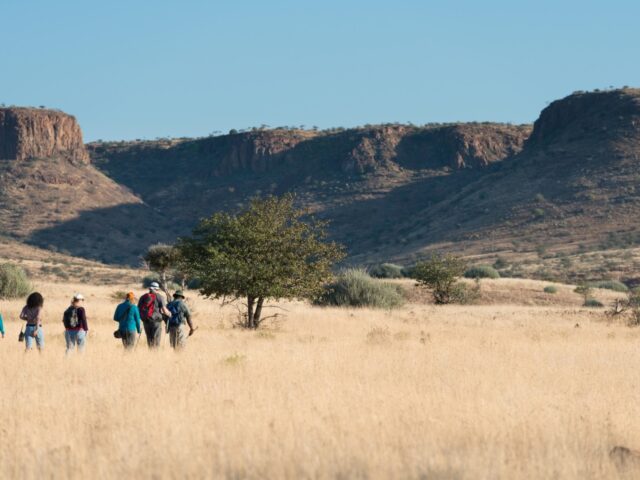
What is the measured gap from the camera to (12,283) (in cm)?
3722

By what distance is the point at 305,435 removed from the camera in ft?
27.7

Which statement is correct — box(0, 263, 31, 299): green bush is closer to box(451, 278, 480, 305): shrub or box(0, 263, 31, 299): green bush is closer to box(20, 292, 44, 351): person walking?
box(451, 278, 480, 305): shrub

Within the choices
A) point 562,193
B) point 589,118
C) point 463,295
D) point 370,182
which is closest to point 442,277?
point 463,295

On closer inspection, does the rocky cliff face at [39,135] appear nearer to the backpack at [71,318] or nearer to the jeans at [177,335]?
the jeans at [177,335]

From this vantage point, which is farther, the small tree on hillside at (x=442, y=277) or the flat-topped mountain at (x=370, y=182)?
the flat-topped mountain at (x=370, y=182)

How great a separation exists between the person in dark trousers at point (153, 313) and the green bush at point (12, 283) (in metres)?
21.8

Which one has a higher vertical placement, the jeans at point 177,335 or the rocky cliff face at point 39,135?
the rocky cliff face at point 39,135

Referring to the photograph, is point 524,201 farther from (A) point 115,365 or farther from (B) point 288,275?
(A) point 115,365

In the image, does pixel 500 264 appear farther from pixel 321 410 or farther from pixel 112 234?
pixel 321 410

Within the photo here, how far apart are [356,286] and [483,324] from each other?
9.30 metres

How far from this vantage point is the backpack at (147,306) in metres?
16.1

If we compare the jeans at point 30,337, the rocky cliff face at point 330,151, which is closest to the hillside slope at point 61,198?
the rocky cliff face at point 330,151

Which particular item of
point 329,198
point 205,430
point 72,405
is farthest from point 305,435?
point 329,198

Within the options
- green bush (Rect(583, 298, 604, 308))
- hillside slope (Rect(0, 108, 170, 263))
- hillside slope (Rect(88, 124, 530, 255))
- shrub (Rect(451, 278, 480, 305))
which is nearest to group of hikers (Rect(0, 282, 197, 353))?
shrub (Rect(451, 278, 480, 305))
